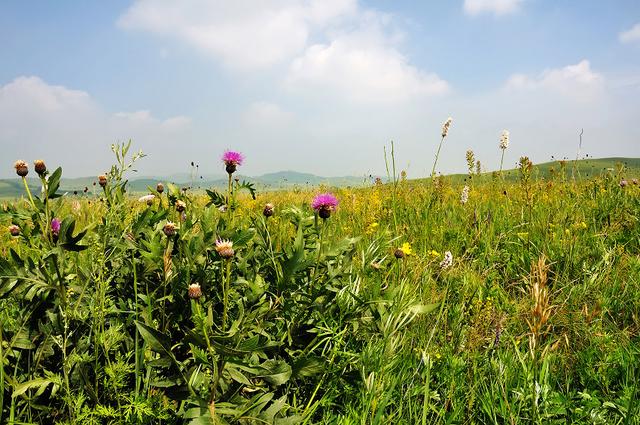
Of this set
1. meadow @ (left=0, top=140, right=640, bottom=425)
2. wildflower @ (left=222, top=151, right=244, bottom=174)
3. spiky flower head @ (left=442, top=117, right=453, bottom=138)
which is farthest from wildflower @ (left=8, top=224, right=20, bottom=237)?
spiky flower head @ (left=442, top=117, right=453, bottom=138)

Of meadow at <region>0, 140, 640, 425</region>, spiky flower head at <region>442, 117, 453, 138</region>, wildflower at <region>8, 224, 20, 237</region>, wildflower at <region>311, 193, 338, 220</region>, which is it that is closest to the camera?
meadow at <region>0, 140, 640, 425</region>

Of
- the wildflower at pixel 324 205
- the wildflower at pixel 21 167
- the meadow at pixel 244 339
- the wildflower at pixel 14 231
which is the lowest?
the meadow at pixel 244 339

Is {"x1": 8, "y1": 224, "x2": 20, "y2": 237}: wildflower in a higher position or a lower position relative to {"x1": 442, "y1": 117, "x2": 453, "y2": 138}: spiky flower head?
lower

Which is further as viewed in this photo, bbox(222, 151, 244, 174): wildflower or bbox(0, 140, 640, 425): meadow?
bbox(222, 151, 244, 174): wildflower

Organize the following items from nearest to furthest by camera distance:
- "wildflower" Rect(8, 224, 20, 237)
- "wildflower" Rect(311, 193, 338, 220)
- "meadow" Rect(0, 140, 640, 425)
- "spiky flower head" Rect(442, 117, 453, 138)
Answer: "meadow" Rect(0, 140, 640, 425) → "wildflower" Rect(8, 224, 20, 237) → "wildflower" Rect(311, 193, 338, 220) → "spiky flower head" Rect(442, 117, 453, 138)

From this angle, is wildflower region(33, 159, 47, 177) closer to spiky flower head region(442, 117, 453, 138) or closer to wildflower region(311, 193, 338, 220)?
wildflower region(311, 193, 338, 220)

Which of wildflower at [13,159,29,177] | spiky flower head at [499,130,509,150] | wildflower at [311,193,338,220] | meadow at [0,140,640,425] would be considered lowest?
meadow at [0,140,640,425]

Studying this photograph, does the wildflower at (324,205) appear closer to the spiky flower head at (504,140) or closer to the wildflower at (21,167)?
the wildflower at (21,167)

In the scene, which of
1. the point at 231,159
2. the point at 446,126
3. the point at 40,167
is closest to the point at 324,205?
the point at 231,159

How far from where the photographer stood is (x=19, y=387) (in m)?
1.36

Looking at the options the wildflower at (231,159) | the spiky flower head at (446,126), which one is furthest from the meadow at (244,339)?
the spiky flower head at (446,126)

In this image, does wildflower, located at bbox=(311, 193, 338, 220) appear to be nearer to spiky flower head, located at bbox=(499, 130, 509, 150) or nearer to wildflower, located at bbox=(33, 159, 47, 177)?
wildflower, located at bbox=(33, 159, 47, 177)

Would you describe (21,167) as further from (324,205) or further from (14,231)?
(324,205)

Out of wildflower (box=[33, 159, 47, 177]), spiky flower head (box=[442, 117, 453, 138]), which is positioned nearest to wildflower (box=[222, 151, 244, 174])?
wildflower (box=[33, 159, 47, 177])
